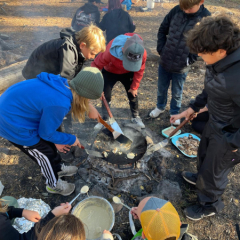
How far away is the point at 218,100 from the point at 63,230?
6.37 feet

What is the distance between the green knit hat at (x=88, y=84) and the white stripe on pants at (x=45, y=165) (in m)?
1.01

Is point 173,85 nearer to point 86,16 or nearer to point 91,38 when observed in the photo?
point 91,38

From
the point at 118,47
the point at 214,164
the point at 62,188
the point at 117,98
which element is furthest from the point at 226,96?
the point at 117,98

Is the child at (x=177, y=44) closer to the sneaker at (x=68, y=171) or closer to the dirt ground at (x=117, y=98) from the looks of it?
the dirt ground at (x=117, y=98)

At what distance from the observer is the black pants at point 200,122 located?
394cm

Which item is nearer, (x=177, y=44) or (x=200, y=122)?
(x=177, y=44)

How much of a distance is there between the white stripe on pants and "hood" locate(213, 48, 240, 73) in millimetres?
2331

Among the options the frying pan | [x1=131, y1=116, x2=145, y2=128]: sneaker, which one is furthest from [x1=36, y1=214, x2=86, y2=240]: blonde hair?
[x1=131, y1=116, x2=145, y2=128]: sneaker

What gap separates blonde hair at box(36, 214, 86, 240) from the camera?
1330mm

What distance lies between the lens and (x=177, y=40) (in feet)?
10.6

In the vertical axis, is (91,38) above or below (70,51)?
above

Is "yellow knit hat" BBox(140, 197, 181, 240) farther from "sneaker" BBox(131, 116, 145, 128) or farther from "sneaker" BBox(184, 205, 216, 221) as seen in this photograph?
"sneaker" BBox(131, 116, 145, 128)

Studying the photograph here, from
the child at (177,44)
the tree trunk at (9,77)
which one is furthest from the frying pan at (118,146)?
the tree trunk at (9,77)

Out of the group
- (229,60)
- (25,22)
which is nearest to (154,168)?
(229,60)
